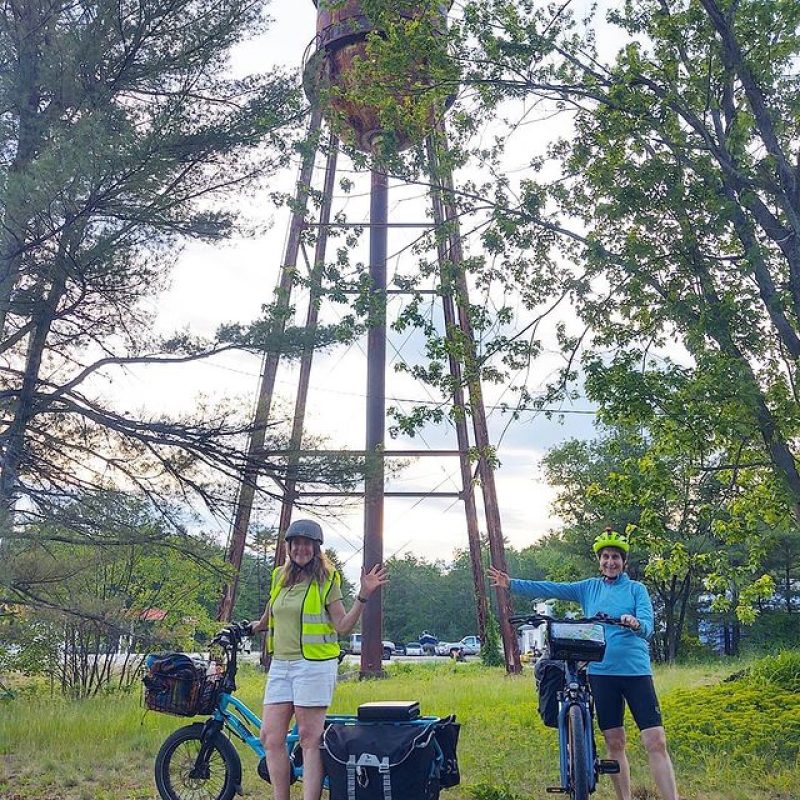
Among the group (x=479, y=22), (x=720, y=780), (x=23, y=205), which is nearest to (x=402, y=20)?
(x=479, y=22)

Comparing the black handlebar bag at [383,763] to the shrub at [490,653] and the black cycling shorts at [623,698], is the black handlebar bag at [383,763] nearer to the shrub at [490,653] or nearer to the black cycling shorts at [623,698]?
the black cycling shorts at [623,698]

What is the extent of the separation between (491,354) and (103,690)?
6.35 metres

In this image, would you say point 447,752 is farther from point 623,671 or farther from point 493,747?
point 493,747

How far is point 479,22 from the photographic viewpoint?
7.77m

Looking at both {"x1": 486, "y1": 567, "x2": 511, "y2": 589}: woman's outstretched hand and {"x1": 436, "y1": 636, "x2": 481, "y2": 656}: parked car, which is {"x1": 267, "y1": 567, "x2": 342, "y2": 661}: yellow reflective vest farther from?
{"x1": 436, "y1": 636, "x2": 481, "y2": 656}: parked car

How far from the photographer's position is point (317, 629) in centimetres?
439

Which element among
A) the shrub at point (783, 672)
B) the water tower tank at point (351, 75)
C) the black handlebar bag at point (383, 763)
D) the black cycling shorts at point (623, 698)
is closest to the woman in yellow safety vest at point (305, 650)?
the black handlebar bag at point (383, 763)

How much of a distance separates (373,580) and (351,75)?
5940 mm

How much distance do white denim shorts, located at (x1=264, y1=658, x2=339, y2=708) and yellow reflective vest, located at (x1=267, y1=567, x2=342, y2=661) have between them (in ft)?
0.16

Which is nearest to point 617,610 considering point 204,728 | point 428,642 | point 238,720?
point 238,720

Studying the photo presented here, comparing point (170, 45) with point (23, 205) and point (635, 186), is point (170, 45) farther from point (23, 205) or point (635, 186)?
point (635, 186)

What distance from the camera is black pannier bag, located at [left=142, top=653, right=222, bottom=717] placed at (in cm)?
477

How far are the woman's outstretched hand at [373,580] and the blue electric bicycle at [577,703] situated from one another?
34.2 inches

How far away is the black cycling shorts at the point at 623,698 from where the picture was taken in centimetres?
452
